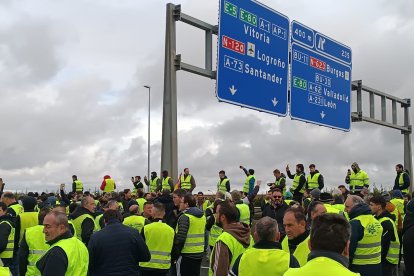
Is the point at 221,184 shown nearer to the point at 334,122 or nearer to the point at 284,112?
the point at 284,112

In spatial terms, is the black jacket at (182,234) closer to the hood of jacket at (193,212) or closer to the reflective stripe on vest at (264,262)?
the hood of jacket at (193,212)

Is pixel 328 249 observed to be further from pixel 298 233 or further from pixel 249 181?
pixel 249 181

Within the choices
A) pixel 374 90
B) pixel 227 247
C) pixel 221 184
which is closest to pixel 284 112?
pixel 221 184

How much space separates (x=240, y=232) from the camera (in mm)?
5641

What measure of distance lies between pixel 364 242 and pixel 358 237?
13cm

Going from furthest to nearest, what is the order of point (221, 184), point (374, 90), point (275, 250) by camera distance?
point (374, 90) → point (221, 184) → point (275, 250)

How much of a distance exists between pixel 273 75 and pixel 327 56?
4.03 m

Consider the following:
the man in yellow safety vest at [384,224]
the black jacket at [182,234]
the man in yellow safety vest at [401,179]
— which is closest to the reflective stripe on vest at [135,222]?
the black jacket at [182,234]

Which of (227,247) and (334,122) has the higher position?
(334,122)

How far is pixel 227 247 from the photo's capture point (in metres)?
5.42

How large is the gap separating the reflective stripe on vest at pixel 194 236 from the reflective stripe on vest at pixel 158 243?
0.77 m

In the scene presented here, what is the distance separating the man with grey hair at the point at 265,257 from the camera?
4453 millimetres

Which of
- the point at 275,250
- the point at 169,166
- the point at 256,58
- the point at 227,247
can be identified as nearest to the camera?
the point at 275,250

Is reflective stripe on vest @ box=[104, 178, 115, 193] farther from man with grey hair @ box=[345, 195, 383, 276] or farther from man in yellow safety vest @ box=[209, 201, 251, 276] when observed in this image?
man in yellow safety vest @ box=[209, 201, 251, 276]
